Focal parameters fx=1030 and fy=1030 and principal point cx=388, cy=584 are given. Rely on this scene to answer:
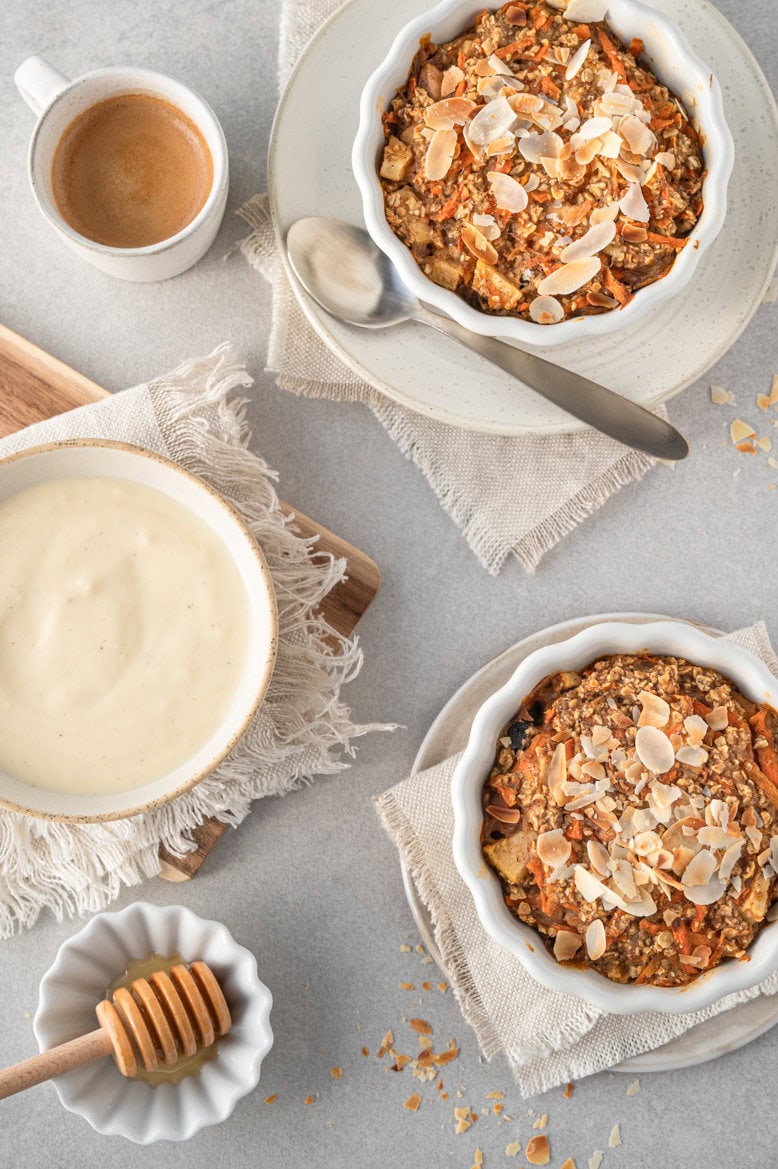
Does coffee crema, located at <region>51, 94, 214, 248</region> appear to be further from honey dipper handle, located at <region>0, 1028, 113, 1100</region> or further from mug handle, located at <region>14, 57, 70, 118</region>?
honey dipper handle, located at <region>0, 1028, 113, 1100</region>

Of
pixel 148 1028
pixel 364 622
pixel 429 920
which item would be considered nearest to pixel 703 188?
pixel 364 622

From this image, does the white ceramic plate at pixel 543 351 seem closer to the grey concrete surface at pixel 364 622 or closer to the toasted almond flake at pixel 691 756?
the grey concrete surface at pixel 364 622

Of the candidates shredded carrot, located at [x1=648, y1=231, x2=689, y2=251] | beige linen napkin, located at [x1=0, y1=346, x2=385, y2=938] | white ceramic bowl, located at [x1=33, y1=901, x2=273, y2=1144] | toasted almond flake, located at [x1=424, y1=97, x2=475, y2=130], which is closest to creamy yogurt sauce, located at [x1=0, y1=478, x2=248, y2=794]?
beige linen napkin, located at [x1=0, y1=346, x2=385, y2=938]

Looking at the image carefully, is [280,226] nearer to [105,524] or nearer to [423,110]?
[423,110]

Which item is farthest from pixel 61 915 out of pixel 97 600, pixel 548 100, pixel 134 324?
pixel 548 100

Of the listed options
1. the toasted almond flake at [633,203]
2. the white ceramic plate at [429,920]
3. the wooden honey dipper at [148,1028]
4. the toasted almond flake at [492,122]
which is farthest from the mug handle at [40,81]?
the wooden honey dipper at [148,1028]

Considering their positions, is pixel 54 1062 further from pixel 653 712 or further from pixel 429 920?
pixel 653 712

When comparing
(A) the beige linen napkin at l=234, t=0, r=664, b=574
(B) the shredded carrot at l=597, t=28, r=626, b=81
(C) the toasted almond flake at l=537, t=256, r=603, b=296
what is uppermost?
(B) the shredded carrot at l=597, t=28, r=626, b=81
